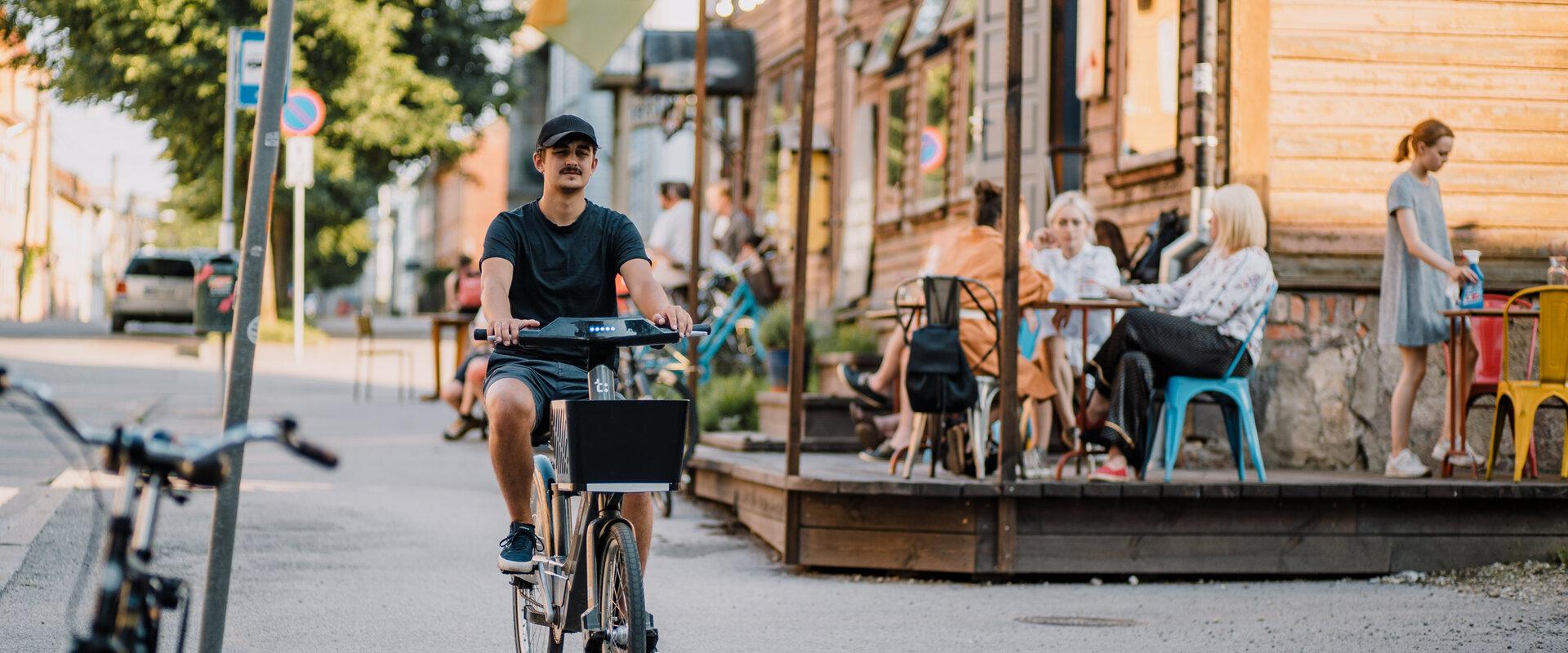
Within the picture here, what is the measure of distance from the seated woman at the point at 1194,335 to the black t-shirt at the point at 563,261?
11.8ft

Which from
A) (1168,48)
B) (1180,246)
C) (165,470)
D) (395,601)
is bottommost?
(395,601)

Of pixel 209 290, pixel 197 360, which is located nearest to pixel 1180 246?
pixel 209 290

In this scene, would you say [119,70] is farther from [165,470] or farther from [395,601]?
→ [165,470]

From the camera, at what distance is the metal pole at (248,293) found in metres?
4.79

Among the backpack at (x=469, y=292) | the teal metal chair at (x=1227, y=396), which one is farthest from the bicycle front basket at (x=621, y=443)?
the backpack at (x=469, y=292)

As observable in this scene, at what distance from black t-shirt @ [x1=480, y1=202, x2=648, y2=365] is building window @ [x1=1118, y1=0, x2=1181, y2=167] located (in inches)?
248

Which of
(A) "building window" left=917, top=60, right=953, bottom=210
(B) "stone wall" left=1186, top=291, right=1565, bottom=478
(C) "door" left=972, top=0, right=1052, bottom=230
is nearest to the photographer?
(B) "stone wall" left=1186, top=291, right=1565, bottom=478

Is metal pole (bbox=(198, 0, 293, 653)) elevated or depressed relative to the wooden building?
depressed

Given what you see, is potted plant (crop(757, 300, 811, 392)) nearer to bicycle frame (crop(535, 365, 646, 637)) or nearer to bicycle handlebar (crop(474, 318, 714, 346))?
bicycle frame (crop(535, 365, 646, 637))

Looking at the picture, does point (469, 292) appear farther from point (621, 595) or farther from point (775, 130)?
point (621, 595)

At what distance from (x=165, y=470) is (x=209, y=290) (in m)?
10.6

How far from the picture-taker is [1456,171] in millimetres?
10758

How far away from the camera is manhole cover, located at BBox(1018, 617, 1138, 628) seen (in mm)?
7230

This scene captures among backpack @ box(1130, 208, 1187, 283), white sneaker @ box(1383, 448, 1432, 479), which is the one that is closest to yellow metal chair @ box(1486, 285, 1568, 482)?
white sneaker @ box(1383, 448, 1432, 479)
